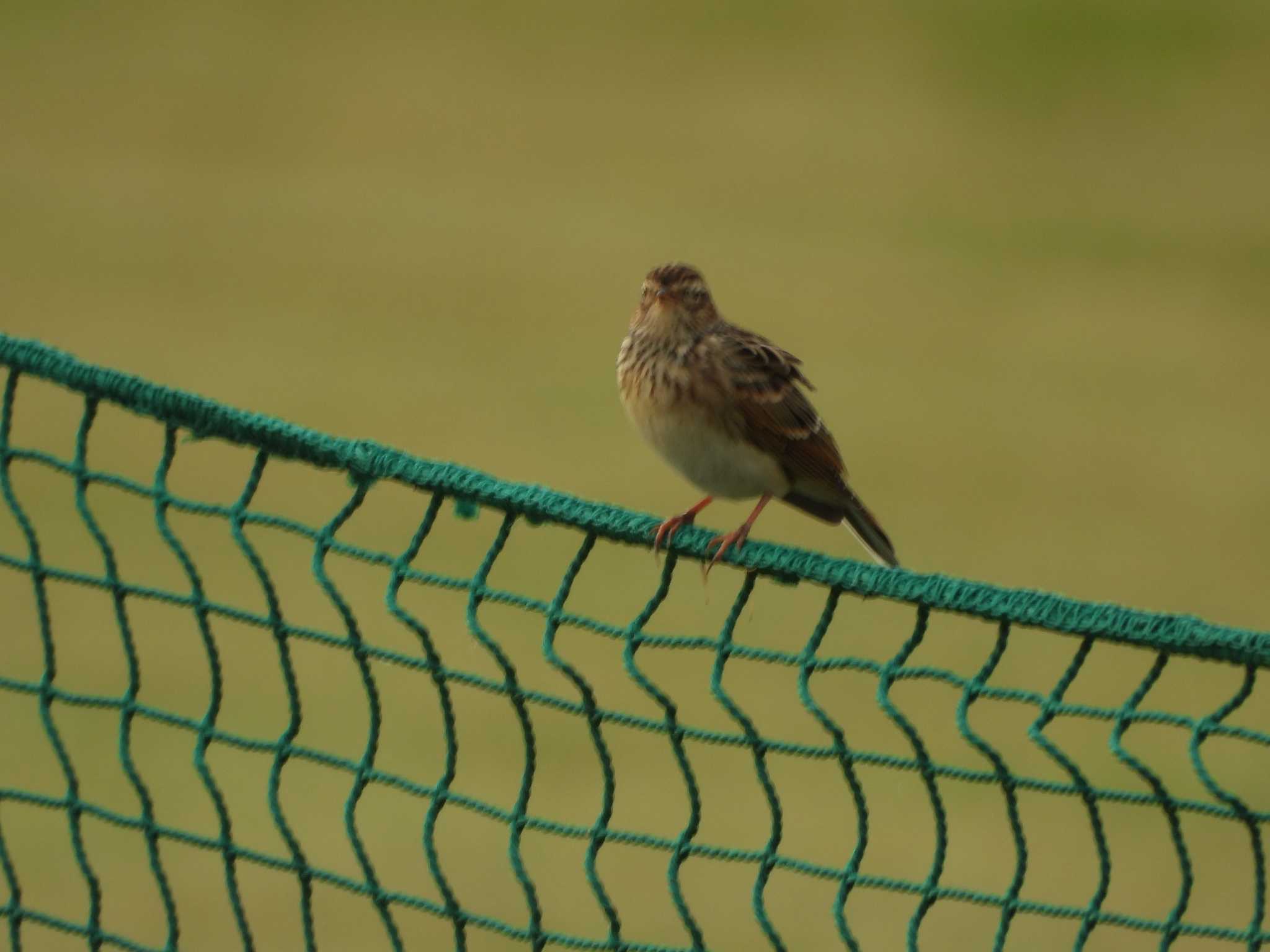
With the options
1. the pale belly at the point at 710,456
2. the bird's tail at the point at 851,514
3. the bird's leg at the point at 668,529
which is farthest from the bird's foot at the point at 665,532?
the bird's tail at the point at 851,514

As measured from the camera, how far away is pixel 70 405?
51.1 feet

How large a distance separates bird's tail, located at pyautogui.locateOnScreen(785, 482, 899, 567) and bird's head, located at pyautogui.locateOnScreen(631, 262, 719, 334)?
525 millimetres

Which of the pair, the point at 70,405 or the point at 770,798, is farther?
the point at 70,405

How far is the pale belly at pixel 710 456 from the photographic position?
217 inches

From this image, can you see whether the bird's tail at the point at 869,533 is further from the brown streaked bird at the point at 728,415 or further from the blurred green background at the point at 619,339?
the blurred green background at the point at 619,339

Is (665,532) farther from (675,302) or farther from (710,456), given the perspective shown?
(675,302)

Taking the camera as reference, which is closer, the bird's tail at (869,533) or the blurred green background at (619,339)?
the bird's tail at (869,533)

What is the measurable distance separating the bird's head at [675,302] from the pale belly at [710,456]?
26 cm

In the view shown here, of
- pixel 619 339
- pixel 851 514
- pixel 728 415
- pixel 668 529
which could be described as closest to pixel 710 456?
pixel 728 415

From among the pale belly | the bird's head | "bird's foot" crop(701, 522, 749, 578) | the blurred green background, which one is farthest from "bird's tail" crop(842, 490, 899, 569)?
the blurred green background

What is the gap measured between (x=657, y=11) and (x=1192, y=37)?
20.6 ft

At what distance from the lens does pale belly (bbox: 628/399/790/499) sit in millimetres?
5520

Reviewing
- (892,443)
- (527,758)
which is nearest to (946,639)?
(892,443)

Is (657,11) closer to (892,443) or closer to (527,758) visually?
(892,443)
